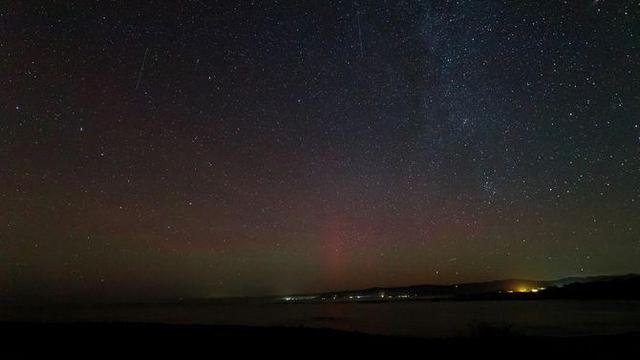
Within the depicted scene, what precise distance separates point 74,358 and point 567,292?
9460cm

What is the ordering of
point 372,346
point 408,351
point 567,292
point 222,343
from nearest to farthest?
point 408,351 → point 372,346 → point 222,343 → point 567,292

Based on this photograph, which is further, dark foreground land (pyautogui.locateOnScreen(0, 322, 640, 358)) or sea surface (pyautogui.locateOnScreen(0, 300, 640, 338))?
sea surface (pyautogui.locateOnScreen(0, 300, 640, 338))

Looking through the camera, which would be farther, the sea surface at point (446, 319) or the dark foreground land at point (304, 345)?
the sea surface at point (446, 319)

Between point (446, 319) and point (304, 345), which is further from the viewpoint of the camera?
point (446, 319)

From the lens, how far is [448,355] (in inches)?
447

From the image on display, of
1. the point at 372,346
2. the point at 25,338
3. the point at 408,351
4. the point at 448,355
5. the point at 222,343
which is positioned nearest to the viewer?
the point at 448,355

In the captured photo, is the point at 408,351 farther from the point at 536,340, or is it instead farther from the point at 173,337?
the point at 173,337

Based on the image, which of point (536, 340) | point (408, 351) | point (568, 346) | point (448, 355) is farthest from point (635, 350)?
point (408, 351)

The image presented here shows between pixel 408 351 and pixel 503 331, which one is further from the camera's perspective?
pixel 503 331

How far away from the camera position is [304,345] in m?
13.5

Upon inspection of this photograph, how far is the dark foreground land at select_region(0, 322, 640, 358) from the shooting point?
12.0 m

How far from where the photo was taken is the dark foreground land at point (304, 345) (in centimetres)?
1198

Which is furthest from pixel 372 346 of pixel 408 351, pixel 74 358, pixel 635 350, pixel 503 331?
pixel 74 358

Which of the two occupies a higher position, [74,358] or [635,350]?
[74,358]
